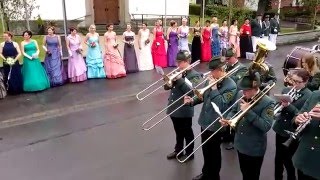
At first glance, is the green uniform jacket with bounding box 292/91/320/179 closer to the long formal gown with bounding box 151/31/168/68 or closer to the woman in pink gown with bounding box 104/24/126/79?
the woman in pink gown with bounding box 104/24/126/79

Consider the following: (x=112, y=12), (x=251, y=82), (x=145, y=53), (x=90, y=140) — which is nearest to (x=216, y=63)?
(x=251, y=82)

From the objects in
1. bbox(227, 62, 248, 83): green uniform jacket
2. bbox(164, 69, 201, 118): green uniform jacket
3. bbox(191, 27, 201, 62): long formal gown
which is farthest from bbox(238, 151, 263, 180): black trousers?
bbox(191, 27, 201, 62): long formal gown

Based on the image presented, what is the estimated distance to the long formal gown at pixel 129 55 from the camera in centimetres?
1201

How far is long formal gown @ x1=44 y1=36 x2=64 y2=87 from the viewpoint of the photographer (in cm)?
1031

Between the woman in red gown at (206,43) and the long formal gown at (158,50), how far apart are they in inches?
70.7

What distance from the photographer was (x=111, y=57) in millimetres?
11422

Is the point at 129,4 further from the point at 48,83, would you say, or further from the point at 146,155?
the point at 146,155

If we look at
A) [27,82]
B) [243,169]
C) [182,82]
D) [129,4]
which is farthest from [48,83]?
[129,4]

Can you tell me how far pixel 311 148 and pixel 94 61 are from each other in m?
8.39

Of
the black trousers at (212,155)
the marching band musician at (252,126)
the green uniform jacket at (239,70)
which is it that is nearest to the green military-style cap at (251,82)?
the marching band musician at (252,126)

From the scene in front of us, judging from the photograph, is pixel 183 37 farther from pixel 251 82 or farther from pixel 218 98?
pixel 251 82

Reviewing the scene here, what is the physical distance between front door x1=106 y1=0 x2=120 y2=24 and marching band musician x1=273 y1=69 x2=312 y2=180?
706 inches

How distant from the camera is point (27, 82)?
9.92 meters

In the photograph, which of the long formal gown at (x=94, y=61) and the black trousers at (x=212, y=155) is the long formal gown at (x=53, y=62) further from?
the black trousers at (x=212, y=155)
